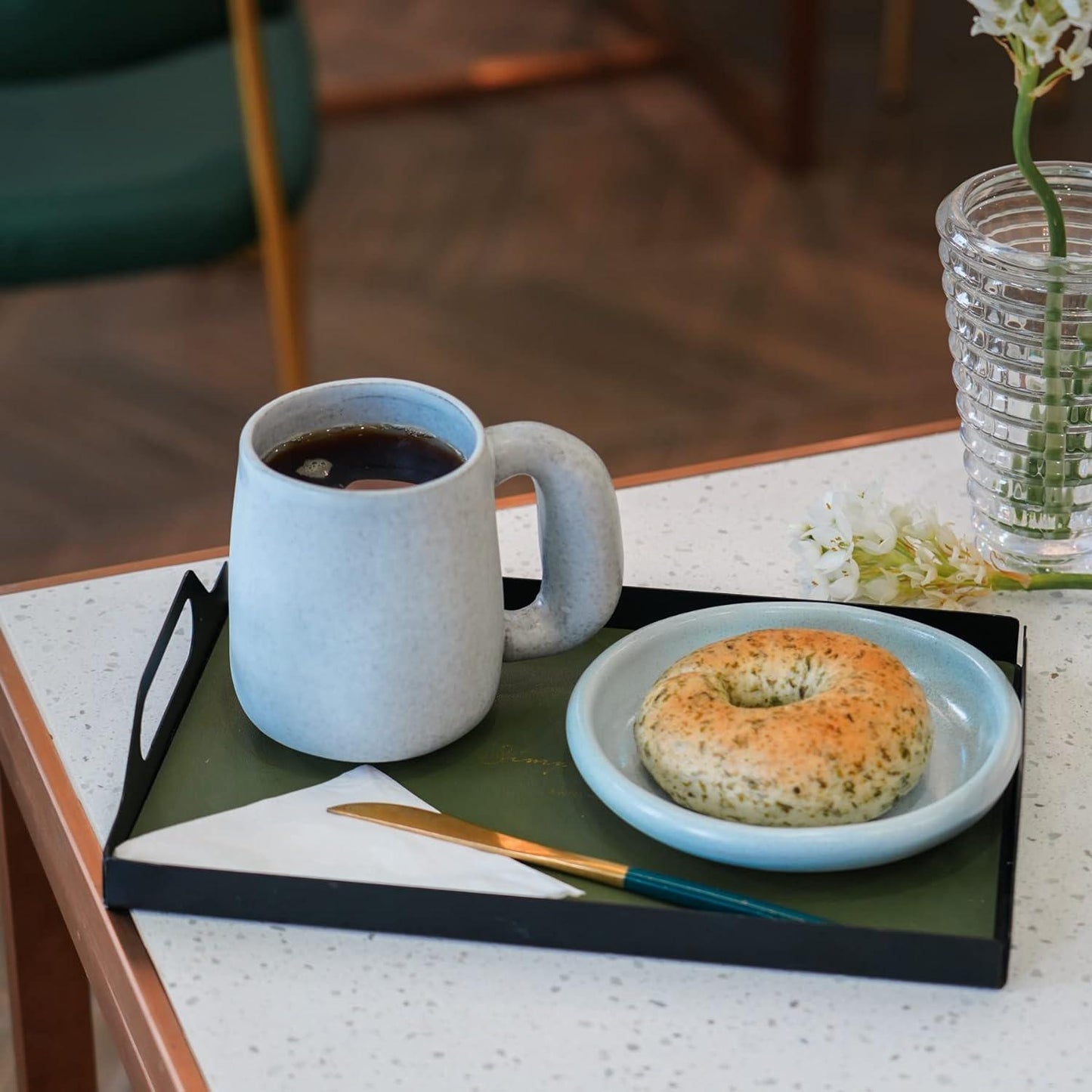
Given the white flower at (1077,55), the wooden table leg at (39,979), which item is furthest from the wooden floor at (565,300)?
the white flower at (1077,55)

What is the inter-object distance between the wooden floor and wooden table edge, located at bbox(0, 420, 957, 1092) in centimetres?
110

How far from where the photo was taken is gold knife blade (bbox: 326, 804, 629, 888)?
0.58 meters

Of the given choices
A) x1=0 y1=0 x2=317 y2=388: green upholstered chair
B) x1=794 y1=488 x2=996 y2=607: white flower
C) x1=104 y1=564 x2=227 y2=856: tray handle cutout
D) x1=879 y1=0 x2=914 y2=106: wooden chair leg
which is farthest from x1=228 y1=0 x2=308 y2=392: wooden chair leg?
x1=879 y1=0 x2=914 y2=106: wooden chair leg

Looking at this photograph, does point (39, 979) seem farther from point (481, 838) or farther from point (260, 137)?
point (260, 137)

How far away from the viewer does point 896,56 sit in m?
2.85

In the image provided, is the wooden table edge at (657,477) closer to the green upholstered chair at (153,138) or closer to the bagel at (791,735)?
the bagel at (791,735)

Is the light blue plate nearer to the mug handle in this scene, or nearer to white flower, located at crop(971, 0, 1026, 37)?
the mug handle

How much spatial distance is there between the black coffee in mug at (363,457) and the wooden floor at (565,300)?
1.20 m

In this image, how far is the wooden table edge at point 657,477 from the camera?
2.68ft

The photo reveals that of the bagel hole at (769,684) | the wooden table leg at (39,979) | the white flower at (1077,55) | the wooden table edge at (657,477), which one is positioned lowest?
the wooden table leg at (39,979)

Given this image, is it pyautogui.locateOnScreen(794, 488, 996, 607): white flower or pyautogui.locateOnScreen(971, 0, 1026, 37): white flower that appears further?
pyautogui.locateOnScreen(794, 488, 996, 607): white flower

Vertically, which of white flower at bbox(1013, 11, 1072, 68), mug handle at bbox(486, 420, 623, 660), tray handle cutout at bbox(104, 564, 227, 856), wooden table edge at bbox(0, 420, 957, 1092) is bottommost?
wooden table edge at bbox(0, 420, 957, 1092)

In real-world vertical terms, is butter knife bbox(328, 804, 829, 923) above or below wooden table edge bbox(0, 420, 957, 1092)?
above

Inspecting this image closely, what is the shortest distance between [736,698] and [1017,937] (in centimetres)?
14
